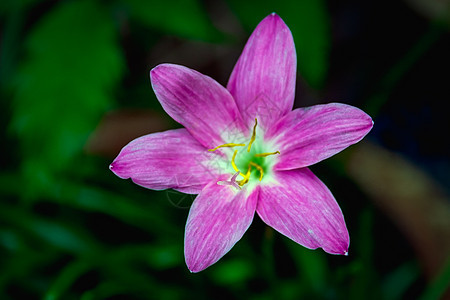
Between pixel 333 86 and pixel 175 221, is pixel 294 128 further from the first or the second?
pixel 333 86

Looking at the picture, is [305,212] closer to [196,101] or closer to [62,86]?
[196,101]

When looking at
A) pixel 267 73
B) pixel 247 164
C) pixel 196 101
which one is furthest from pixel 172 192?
pixel 267 73

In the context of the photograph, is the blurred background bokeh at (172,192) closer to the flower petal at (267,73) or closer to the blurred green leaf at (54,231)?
the blurred green leaf at (54,231)

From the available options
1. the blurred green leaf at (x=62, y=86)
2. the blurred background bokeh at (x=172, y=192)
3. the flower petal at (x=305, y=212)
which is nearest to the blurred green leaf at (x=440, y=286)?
the blurred background bokeh at (x=172, y=192)

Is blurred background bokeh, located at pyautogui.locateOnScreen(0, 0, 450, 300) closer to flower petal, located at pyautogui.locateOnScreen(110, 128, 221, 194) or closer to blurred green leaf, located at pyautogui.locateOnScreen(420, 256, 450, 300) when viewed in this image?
blurred green leaf, located at pyautogui.locateOnScreen(420, 256, 450, 300)

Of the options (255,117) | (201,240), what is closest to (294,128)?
(255,117)

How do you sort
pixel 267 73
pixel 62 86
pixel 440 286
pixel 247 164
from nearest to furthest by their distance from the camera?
pixel 267 73
pixel 247 164
pixel 440 286
pixel 62 86

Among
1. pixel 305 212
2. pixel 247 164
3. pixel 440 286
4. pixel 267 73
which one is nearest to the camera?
pixel 305 212
